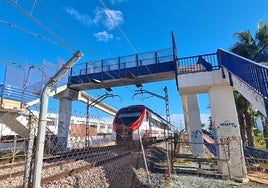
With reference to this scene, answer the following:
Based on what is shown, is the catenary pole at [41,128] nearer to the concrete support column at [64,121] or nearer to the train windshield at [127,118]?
the train windshield at [127,118]

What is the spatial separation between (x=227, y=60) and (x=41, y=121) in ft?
31.0

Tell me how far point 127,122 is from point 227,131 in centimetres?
916

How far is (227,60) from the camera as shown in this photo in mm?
10562

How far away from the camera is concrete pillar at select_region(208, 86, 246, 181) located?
1083 centimetres

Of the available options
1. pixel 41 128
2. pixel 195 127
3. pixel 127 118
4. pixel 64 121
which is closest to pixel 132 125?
pixel 127 118

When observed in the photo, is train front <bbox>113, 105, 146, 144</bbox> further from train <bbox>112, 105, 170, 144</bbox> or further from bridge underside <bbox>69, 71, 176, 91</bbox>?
bridge underside <bbox>69, 71, 176, 91</bbox>

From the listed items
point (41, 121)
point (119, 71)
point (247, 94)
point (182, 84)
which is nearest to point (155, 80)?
point (119, 71)

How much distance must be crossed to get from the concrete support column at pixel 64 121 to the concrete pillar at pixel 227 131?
13.6m

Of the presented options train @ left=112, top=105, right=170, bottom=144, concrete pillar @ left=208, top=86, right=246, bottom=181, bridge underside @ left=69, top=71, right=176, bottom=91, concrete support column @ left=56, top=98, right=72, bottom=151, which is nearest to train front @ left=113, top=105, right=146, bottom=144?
train @ left=112, top=105, right=170, bottom=144

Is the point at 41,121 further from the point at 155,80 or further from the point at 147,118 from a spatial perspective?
the point at 147,118

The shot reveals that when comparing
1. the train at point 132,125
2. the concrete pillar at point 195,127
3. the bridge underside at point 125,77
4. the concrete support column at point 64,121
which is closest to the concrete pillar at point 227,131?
the concrete pillar at point 195,127

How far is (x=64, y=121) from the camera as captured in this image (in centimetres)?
2034

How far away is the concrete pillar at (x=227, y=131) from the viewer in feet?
35.5

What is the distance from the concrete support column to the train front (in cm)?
487
